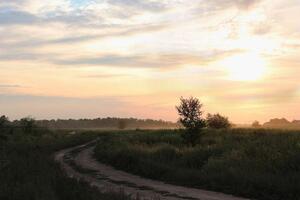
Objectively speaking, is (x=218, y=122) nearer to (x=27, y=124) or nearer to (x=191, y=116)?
(x=27, y=124)

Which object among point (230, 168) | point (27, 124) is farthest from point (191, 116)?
point (27, 124)

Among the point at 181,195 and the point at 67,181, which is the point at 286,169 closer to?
the point at 181,195

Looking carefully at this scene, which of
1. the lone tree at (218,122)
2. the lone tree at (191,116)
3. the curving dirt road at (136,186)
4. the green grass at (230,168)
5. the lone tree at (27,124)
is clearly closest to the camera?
the curving dirt road at (136,186)

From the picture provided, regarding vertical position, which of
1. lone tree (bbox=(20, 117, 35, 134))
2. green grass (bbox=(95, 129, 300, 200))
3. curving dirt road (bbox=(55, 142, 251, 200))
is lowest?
curving dirt road (bbox=(55, 142, 251, 200))

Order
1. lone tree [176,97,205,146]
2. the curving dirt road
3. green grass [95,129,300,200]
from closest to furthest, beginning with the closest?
1. the curving dirt road
2. green grass [95,129,300,200]
3. lone tree [176,97,205,146]

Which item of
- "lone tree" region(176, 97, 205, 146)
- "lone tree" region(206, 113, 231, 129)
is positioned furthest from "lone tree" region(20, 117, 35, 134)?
"lone tree" region(176, 97, 205, 146)

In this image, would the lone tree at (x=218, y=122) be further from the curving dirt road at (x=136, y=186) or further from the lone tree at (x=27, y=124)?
the curving dirt road at (x=136, y=186)

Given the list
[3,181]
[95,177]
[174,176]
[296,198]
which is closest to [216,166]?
[174,176]

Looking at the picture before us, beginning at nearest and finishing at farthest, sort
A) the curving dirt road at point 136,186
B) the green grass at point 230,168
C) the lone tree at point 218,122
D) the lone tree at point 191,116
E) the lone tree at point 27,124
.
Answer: the curving dirt road at point 136,186, the green grass at point 230,168, the lone tree at point 191,116, the lone tree at point 27,124, the lone tree at point 218,122

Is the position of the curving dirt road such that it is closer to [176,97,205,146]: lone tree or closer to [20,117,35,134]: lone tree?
[176,97,205,146]: lone tree

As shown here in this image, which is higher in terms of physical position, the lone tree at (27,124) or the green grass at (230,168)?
the lone tree at (27,124)

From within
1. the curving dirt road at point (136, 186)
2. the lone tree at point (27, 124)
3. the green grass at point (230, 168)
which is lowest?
the curving dirt road at point (136, 186)

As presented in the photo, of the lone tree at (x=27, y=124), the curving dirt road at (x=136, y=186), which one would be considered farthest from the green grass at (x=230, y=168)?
the lone tree at (x=27, y=124)

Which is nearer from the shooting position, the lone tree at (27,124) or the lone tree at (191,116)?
the lone tree at (191,116)
